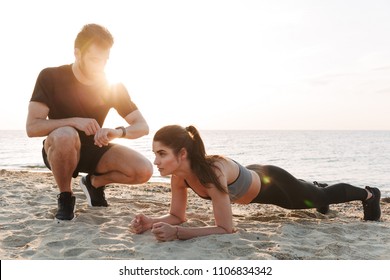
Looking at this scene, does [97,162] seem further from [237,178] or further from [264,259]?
[264,259]

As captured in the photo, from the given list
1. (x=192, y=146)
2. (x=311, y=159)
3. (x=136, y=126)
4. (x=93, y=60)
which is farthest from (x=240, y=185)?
(x=311, y=159)

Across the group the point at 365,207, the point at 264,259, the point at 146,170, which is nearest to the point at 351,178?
the point at 365,207

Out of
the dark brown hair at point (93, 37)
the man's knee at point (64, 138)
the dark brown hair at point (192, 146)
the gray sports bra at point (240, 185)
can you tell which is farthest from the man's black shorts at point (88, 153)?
the gray sports bra at point (240, 185)

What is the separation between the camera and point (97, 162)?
473 centimetres

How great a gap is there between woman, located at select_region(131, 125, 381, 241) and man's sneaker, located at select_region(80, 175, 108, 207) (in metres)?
1.30

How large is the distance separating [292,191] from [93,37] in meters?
2.55

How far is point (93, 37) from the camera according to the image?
4.15 m

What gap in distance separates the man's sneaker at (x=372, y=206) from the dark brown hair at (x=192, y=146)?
2.11 metres

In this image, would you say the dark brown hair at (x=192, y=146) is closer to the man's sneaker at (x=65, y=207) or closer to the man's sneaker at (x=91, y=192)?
the man's sneaker at (x=65, y=207)

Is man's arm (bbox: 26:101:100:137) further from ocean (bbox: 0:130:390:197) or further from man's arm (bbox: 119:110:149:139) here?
ocean (bbox: 0:130:390:197)

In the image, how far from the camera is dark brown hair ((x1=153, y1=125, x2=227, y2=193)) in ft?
11.3

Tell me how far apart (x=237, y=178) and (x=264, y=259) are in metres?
0.97

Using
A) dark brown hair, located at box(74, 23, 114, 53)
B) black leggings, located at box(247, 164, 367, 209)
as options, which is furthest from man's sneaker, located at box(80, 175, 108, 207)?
black leggings, located at box(247, 164, 367, 209)

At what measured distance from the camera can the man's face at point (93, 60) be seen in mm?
4188
